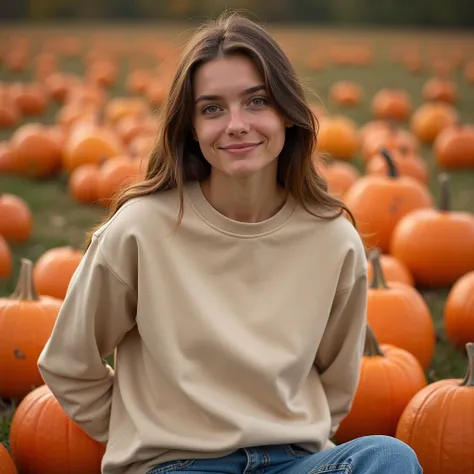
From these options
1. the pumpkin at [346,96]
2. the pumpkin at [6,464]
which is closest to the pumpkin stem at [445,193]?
the pumpkin at [6,464]

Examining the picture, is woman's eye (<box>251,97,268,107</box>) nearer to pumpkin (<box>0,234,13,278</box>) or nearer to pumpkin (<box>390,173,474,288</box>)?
pumpkin (<box>390,173,474,288</box>)

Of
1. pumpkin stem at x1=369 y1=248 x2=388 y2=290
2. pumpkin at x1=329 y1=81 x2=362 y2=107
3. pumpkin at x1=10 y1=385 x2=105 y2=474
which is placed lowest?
pumpkin at x1=329 y1=81 x2=362 y2=107

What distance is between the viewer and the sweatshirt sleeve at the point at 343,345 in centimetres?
287

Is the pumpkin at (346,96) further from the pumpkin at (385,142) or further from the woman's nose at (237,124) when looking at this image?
the woman's nose at (237,124)

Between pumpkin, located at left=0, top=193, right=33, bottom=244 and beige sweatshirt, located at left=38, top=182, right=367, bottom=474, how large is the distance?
3359 mm

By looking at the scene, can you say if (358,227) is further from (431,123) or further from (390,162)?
(431,123)

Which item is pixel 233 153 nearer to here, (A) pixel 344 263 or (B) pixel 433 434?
(A) pixel 344 263

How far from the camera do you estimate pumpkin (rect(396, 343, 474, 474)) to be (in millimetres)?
3086

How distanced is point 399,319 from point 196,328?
5.16 feet

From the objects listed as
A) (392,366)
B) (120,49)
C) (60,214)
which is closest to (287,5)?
(120,49)

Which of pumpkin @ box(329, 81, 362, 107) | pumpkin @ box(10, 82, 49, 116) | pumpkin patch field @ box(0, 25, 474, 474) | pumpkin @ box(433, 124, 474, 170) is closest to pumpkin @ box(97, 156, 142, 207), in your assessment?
pumpkin patch field @ box(0, 25, 474, 474)

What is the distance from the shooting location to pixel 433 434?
314cm

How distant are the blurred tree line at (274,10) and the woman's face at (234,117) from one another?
2204 cm

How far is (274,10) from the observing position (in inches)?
1005
